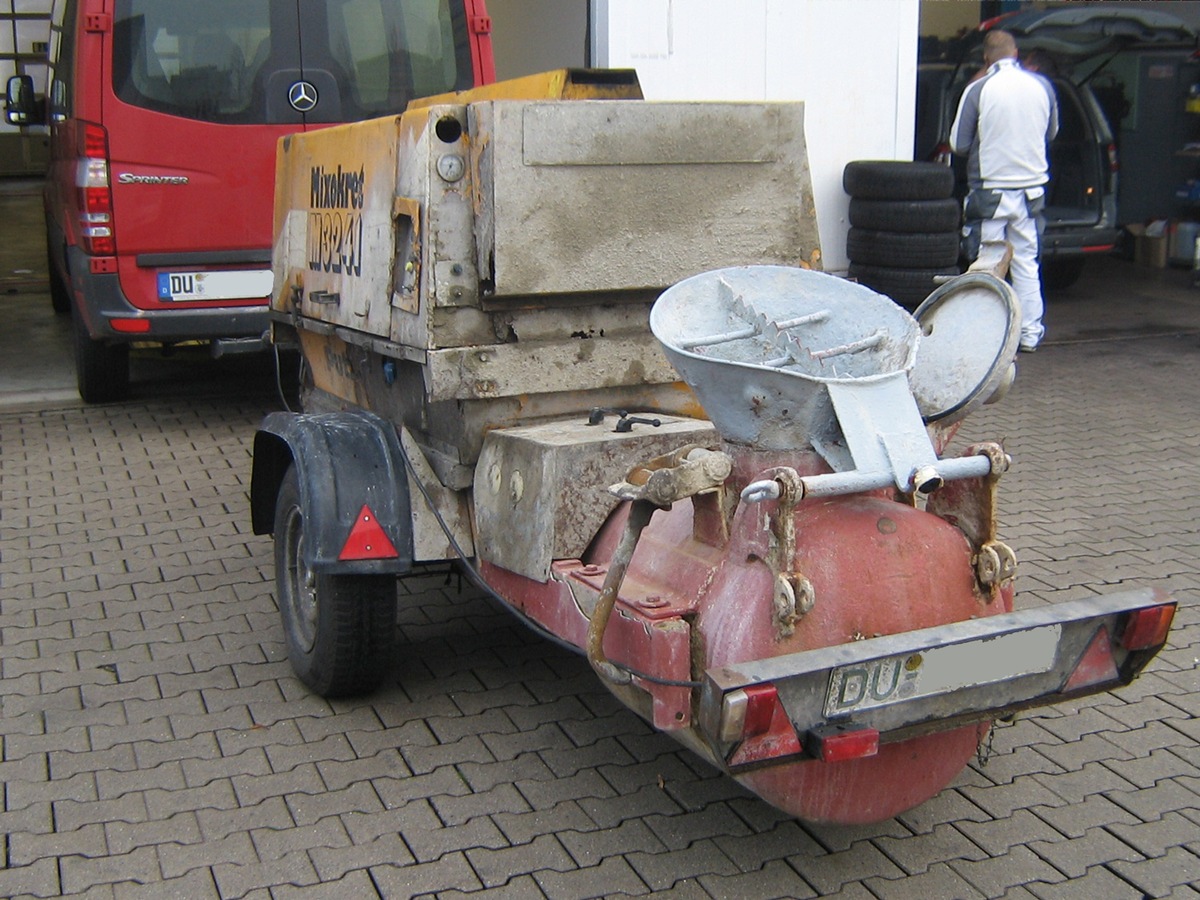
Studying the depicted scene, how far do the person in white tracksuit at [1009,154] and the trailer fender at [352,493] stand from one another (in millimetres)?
5705

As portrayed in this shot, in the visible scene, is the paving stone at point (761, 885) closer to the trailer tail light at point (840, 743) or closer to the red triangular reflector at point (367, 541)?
the trailer tail light at point (840, 743)

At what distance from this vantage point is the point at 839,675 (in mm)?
2814

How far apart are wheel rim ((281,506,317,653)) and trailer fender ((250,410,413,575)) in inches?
11.3

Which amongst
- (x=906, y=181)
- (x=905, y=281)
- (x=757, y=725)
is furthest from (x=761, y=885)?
(x=906, y=181)

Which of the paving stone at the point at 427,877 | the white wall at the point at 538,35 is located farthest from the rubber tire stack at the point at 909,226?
the paving stone at the point at 427,877

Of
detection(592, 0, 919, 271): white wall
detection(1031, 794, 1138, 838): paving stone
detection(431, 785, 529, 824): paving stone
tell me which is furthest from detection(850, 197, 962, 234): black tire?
detection(431, 785, 529, 824): paving stone

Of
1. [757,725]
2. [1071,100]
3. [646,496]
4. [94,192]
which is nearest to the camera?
[757,725]

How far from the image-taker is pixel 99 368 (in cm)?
810

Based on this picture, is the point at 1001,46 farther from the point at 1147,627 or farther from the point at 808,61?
the point at 1147,627

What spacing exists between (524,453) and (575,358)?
1.36 ft

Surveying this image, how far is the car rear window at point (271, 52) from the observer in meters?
7.19

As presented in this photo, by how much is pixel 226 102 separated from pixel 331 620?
13.9 feet

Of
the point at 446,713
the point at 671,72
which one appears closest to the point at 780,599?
the point at 446,713

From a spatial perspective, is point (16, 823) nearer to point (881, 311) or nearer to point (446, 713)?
point (446, 713)
